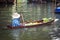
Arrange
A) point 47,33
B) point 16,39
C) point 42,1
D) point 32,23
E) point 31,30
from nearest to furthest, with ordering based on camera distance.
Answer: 1. point 16,39
2. point 47,33
3. point 31,30
4. point 32,23
5. point 42,1

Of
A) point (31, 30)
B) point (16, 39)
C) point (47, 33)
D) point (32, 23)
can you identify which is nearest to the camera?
point (16, 39)

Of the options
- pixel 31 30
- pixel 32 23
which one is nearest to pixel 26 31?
pixel 31 30

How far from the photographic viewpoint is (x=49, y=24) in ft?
66.7

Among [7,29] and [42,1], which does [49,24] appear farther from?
[42,1]

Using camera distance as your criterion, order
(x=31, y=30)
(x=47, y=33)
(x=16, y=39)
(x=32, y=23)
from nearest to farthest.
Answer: (x=16, y=39) < (x=47, y=33) < (x=31, y=30) < (x=32, y=23)

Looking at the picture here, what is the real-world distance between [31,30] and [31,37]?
2335mm

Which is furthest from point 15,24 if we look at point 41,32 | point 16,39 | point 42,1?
point 42,1

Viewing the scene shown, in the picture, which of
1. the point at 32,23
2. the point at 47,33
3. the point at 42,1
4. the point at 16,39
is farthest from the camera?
the point at 42,1

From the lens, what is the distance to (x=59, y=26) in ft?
65.9

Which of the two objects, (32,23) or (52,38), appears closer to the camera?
(52,38)

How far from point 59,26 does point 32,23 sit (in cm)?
214

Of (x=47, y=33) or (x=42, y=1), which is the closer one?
(x=47, y=33)

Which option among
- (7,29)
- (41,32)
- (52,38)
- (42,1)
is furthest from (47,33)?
(42,1)

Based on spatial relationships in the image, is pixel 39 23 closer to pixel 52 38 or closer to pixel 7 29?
pixel 7 29
